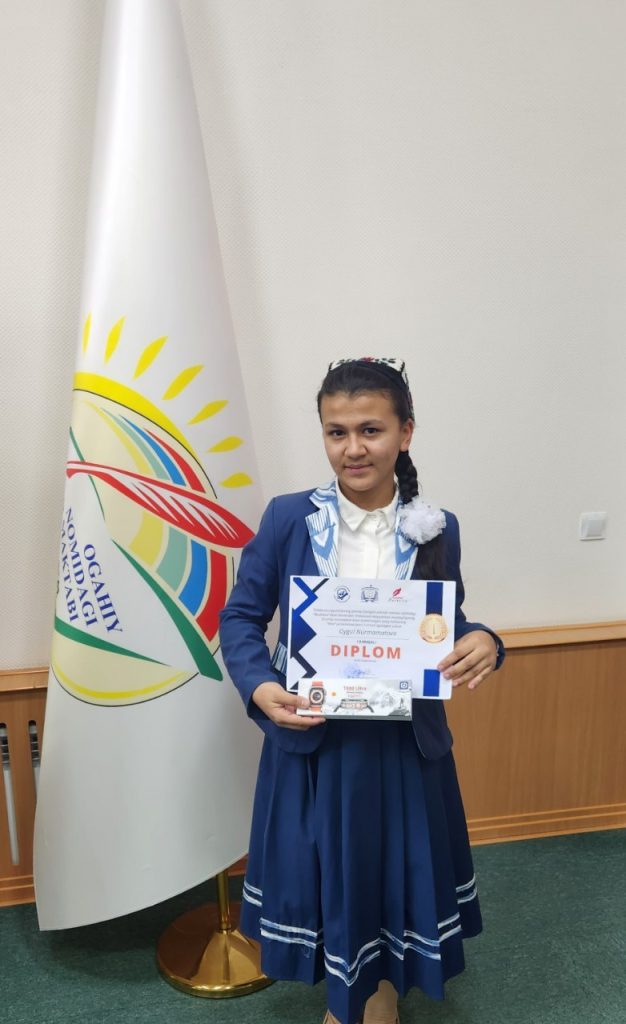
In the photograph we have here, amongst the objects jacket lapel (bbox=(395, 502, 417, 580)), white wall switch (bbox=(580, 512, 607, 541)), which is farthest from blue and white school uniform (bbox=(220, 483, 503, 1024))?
white wall switch (bbox=(580, 512, 607, 541))

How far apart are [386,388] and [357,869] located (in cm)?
83

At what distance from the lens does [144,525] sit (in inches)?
69.3

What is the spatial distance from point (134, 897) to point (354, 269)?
163cm

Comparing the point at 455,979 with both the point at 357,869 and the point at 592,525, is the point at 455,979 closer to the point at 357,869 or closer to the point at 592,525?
the point at 357,869

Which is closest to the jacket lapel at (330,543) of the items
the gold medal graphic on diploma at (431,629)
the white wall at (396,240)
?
the gold medal graphic on diploma at (431,629)

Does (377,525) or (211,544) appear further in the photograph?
(211,544)

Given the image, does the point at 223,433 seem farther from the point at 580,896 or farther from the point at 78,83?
the point at 580,896

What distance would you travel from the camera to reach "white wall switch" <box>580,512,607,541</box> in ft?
8.48

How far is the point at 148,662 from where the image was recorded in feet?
5.85

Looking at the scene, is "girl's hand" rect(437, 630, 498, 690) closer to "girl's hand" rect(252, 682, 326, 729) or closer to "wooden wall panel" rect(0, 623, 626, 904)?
"girl's hand" rect(252, 682, 326, 729)

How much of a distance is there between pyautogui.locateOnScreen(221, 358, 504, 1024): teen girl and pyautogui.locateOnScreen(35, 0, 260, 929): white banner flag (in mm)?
275

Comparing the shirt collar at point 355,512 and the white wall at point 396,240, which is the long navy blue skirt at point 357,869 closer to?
the shirt collar at point 355,512

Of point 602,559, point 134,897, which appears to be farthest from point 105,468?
point 602,559

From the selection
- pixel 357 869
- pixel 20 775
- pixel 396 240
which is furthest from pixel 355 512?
pixel 20 775
